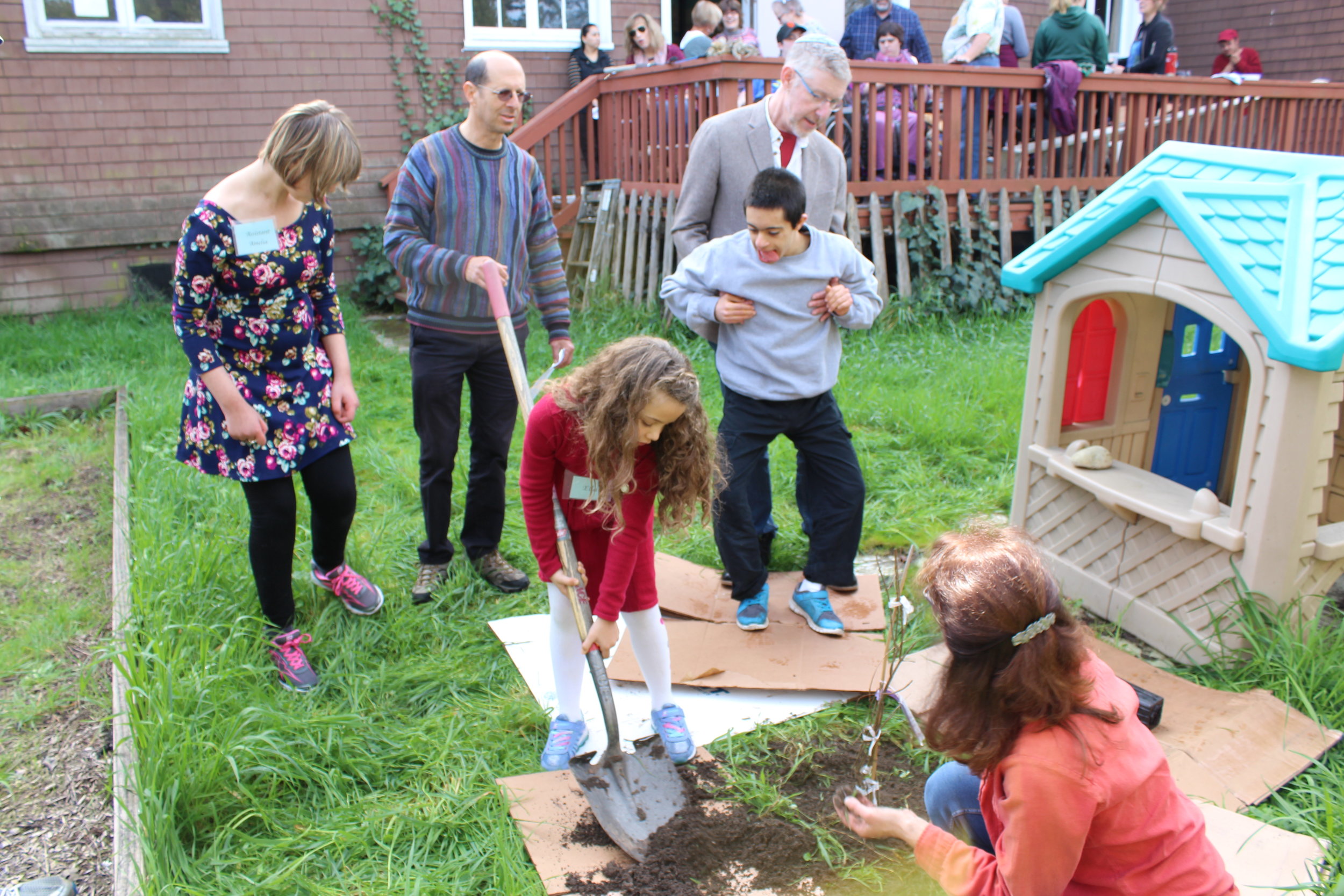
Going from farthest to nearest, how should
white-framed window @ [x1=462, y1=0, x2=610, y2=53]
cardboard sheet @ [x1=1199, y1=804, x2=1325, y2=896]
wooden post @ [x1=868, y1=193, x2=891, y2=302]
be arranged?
white-framed window @ [x1=462, y1=0, x2=610, y2=53] < wooden post @ [x1=868, y1=193, x2=891, y2=302] < cardboard sheet @ [x1=1199, y1=804, x2=1325, y2=896]

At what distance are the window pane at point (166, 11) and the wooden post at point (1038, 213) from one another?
7177mm

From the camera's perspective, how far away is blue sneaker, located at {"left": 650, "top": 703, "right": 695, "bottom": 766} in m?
2.51

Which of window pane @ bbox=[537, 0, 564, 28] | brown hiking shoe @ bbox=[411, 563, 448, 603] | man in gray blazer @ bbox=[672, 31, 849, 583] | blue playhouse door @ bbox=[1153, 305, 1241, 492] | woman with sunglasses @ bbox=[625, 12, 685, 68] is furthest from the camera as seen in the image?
window pane @ bbox=[537, 0, 564, 28]

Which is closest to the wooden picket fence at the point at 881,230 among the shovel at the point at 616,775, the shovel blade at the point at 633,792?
the shovel at the point at 616,775

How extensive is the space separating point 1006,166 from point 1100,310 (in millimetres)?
5501

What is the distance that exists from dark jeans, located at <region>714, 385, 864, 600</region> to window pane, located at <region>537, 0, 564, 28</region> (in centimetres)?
744

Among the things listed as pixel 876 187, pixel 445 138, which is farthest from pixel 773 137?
pixel 876 187

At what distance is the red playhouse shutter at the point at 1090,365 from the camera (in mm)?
3492

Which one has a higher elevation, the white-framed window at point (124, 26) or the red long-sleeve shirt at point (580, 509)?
the white-framed window at point (124, 26)

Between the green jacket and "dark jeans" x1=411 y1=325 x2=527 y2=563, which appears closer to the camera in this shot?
"dark jeans" x1=411 y1=325 x2=527 y2=563

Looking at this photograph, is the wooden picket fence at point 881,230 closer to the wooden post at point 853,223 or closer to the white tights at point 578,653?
the wooden post at point 853,223

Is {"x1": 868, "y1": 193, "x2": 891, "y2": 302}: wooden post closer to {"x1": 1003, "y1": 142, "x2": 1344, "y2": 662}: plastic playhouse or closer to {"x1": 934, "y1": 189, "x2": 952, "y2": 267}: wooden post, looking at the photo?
{"x1": 934, "y1": 189, "x2": 952, "y2": 267}: wooden post

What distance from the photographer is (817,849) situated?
2.21 metres

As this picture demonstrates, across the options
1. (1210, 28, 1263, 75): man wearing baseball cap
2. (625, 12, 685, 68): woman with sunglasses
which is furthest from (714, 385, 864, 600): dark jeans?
(1210, 28, 1263, 75): man wearing baseball cap
